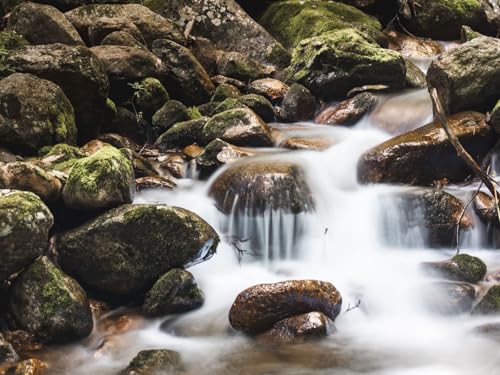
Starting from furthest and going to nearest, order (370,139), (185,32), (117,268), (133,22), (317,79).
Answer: (185,32), (133,22), (317,79), (370,139), (117,268)

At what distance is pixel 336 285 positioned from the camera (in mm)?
5445

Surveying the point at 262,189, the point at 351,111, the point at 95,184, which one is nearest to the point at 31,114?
the point at 95,184

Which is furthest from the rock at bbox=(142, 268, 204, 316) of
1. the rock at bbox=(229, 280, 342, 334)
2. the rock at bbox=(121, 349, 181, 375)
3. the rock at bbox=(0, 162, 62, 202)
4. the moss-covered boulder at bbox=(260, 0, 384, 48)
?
the moss-covered boulder at bbox=(260, 0, 384, 48)

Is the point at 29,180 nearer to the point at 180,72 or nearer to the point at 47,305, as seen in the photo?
the point at 47,305

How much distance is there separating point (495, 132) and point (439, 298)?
10.9ft

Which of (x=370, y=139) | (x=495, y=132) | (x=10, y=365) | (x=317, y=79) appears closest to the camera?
(x=10, y=365)

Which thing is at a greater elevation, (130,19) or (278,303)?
(130,19)

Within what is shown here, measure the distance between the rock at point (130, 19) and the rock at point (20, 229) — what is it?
6.91m

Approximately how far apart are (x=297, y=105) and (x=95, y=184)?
5.38 m

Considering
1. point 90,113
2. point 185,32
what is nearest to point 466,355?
point 90,113

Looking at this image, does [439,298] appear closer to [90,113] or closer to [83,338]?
[83,338]

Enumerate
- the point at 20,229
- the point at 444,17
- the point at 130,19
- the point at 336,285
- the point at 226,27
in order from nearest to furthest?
1. the point at 20,229
2. the point at 336,285
3. the point at 130,19
4. the point at 226,27
5. the point at 444,17

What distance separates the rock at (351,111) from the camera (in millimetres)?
9070

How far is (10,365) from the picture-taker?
3.79 m
